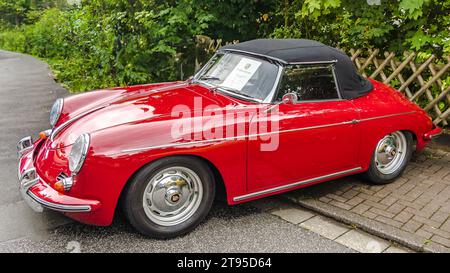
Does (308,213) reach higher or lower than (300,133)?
lower

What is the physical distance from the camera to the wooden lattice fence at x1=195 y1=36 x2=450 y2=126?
5.19 meters

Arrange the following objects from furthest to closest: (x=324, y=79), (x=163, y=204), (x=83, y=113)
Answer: (x=324, y=79)
(x=83, y=113)
(x=163, y=204)

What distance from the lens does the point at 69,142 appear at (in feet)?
10.2

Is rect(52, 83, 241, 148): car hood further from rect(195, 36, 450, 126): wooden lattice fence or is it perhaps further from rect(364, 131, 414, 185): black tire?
rect(195, 36, 450, 126): wooden lattice fence

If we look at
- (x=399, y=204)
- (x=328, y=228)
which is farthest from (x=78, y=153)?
(x=399, y=204)

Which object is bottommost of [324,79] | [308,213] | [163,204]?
[308,213]

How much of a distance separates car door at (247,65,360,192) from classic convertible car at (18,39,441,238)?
0.01m

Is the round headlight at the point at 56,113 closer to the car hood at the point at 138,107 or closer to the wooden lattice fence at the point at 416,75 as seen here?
the car hood at the point at 138,107

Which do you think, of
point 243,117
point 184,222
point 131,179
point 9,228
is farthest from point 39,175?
point 243,117

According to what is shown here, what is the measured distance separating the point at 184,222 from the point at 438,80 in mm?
4089

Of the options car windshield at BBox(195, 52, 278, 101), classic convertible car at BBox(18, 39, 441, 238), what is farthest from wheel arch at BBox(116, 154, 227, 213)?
car windshield at BBox(195, 52, 278, 101)

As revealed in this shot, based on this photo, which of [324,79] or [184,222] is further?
[324,79]
